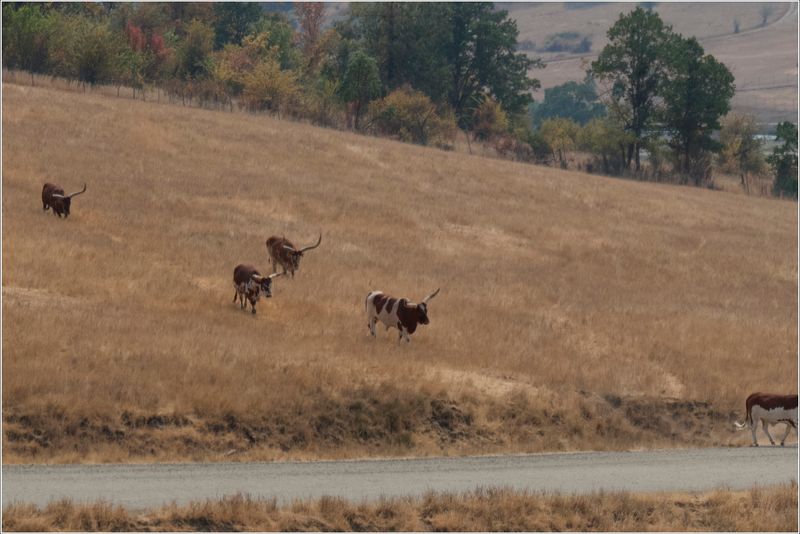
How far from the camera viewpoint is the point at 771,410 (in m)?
25.1

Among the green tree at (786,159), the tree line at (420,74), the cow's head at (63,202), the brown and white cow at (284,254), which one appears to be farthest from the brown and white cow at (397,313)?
the green tree at (786,159)

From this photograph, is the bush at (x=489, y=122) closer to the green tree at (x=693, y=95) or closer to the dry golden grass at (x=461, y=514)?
the green tree at (x=693, y=95)

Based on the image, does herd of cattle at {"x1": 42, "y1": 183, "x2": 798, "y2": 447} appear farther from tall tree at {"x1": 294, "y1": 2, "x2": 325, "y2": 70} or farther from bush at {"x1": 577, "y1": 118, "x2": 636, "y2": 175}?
tall tree at {"x1": 294, "y1": 2, "x2": 325, "y2": 70}

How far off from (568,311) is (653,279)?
34.9 feet

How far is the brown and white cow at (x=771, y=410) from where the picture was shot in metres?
24.8

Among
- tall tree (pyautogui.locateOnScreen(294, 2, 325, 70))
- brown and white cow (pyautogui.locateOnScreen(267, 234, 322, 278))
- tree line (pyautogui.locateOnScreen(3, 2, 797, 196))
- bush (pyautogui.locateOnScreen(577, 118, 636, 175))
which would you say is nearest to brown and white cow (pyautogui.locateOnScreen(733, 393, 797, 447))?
brown and white cow (pyautogui.locateOnScreen(267, 234, 322, 278))

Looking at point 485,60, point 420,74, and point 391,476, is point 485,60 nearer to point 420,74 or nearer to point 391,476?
point 420,74

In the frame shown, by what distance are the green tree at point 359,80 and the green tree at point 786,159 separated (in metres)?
36.9

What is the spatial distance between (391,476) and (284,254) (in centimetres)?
1587

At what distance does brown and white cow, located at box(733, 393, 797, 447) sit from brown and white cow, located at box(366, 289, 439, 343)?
7.98m

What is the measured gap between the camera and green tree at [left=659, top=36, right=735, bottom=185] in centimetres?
9664

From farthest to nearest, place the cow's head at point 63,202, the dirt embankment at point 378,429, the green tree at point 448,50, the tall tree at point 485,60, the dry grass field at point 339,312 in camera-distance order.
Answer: the tall tree at point 485,60 < the green tree at point 448,50 < the cow's head at point 63,202 < the dry grass field at point 339,312 < the dirt embankment at point 378,429

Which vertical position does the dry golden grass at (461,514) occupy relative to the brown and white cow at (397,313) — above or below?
below

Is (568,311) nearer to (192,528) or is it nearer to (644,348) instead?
(644,348)
